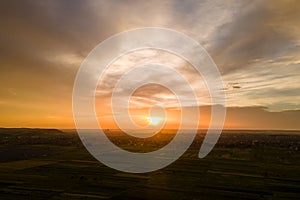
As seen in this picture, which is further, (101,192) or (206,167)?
(206,167)

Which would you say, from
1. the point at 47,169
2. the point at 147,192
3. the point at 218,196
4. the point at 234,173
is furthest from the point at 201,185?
the point at 47,169

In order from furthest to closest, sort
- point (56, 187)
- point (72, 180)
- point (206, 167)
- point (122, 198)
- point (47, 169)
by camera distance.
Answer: point (206, 167), point (47, 169), point (72, 180), point (56, 187), point (122, 198)

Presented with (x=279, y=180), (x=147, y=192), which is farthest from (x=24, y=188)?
(x=279, y=180)

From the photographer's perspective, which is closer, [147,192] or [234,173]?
[147,192]

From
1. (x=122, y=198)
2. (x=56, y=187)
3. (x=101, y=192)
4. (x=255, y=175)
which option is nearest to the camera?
(x=122, y=198)

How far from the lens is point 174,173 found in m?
84.9

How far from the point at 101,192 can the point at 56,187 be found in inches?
459

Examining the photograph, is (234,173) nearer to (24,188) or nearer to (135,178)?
(135,178)

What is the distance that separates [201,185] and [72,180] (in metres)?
32.6

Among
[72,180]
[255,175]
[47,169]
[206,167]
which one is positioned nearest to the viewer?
[72,180]

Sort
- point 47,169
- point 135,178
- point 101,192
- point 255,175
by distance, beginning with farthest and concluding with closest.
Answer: point 47,169, point 255,175, point 135,178, point 101,192

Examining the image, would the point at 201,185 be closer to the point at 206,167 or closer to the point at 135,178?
the point at 135,178

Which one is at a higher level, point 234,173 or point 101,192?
point 234,173

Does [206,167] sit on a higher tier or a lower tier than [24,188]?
higher
